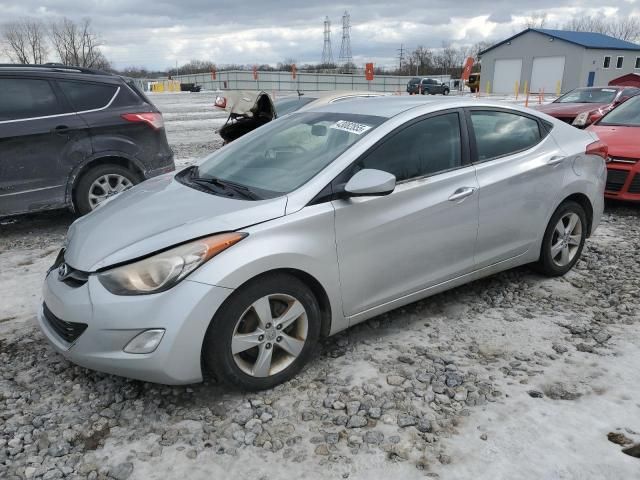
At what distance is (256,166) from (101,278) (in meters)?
1.29

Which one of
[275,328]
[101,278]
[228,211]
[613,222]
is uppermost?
[228,211]

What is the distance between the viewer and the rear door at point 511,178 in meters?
3.69

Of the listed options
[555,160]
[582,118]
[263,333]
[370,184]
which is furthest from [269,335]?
[582,118]

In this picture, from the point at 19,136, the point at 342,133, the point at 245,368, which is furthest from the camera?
the point at 19,136

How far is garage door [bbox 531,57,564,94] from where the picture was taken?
150 feet

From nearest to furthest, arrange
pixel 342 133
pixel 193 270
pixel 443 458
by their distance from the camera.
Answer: pixel 443 458
pixel 193 270
pixel 342 133

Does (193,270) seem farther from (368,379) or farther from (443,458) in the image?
(443,458)

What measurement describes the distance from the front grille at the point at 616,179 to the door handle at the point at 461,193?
12.6 ft

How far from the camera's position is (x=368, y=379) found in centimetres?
303

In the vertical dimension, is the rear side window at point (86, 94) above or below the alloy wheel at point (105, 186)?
above

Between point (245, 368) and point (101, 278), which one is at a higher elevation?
point (101, 278)

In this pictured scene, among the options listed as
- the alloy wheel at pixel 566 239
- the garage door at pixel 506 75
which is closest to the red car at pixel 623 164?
the alloy wheel at pixel 566 239

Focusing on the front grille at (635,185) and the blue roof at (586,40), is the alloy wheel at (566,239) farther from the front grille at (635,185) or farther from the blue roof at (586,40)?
the blue roof at (586,40)

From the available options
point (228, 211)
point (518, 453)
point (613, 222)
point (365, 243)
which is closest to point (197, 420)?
point (228, 211)
